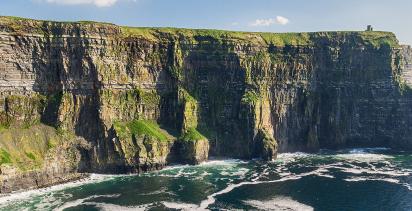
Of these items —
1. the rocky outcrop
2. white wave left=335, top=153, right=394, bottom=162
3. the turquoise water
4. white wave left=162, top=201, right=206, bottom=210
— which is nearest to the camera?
white wave left=162, top=201, right=206, bottom=210

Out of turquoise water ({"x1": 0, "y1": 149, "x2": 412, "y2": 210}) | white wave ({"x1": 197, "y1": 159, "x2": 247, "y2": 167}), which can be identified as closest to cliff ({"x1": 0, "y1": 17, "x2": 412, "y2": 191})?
white wave ({"x1": 197, "y1": 159, "x2": 247, "y2": 167})

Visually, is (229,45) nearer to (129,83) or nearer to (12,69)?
(129,83)

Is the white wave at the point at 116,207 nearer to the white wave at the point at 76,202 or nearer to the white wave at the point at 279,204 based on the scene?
the white wave at the point at 76,202

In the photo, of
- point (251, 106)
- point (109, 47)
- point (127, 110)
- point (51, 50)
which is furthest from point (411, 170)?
point (51, 50)

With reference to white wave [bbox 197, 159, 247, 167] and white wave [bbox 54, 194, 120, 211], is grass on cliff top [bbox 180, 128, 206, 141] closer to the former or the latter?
white wave [bbox 197, 159, 247, 167]

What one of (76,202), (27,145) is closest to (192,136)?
(76,202)

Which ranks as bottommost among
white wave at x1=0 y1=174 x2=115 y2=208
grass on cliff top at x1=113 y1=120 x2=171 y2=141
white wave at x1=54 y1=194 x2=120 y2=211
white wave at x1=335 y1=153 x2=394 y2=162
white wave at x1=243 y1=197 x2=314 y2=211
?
white wave at x1=243 y1=197 x2=314 y2=211
